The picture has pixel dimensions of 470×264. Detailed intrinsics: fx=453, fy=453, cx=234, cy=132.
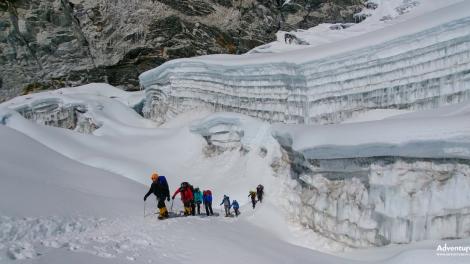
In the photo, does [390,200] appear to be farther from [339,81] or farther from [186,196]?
[339,81]

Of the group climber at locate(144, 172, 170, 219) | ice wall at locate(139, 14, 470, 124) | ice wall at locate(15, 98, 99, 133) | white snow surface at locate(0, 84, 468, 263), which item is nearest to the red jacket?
white snow surface at locate(0, 84, 468, 263)

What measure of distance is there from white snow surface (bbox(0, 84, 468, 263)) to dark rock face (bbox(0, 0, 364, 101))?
16.9m

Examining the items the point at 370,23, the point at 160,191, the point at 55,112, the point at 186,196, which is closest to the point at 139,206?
the point at 186,196

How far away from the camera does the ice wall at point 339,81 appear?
59.9 feet

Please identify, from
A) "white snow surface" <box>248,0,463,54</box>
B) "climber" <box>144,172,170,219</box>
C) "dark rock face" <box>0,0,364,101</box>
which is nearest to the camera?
"climber" <box>144,172,170,219</box>

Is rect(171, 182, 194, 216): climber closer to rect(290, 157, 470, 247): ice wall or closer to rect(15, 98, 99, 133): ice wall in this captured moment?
rect(290, 157, 470, 247): ice wall

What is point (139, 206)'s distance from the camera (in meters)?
14.3

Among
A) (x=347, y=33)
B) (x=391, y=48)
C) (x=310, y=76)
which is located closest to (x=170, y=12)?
(x=347, y=33)

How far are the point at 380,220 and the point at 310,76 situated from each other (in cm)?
1370

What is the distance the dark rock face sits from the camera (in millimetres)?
43594

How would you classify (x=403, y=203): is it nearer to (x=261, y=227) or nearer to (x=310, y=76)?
(x=261, y=227)

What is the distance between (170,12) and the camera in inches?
1743

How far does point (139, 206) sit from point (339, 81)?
1236 centimetres

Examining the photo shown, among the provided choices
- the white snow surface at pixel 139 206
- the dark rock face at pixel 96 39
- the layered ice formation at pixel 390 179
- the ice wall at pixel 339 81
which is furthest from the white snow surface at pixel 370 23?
the layered ice formation at pixel 390 179
